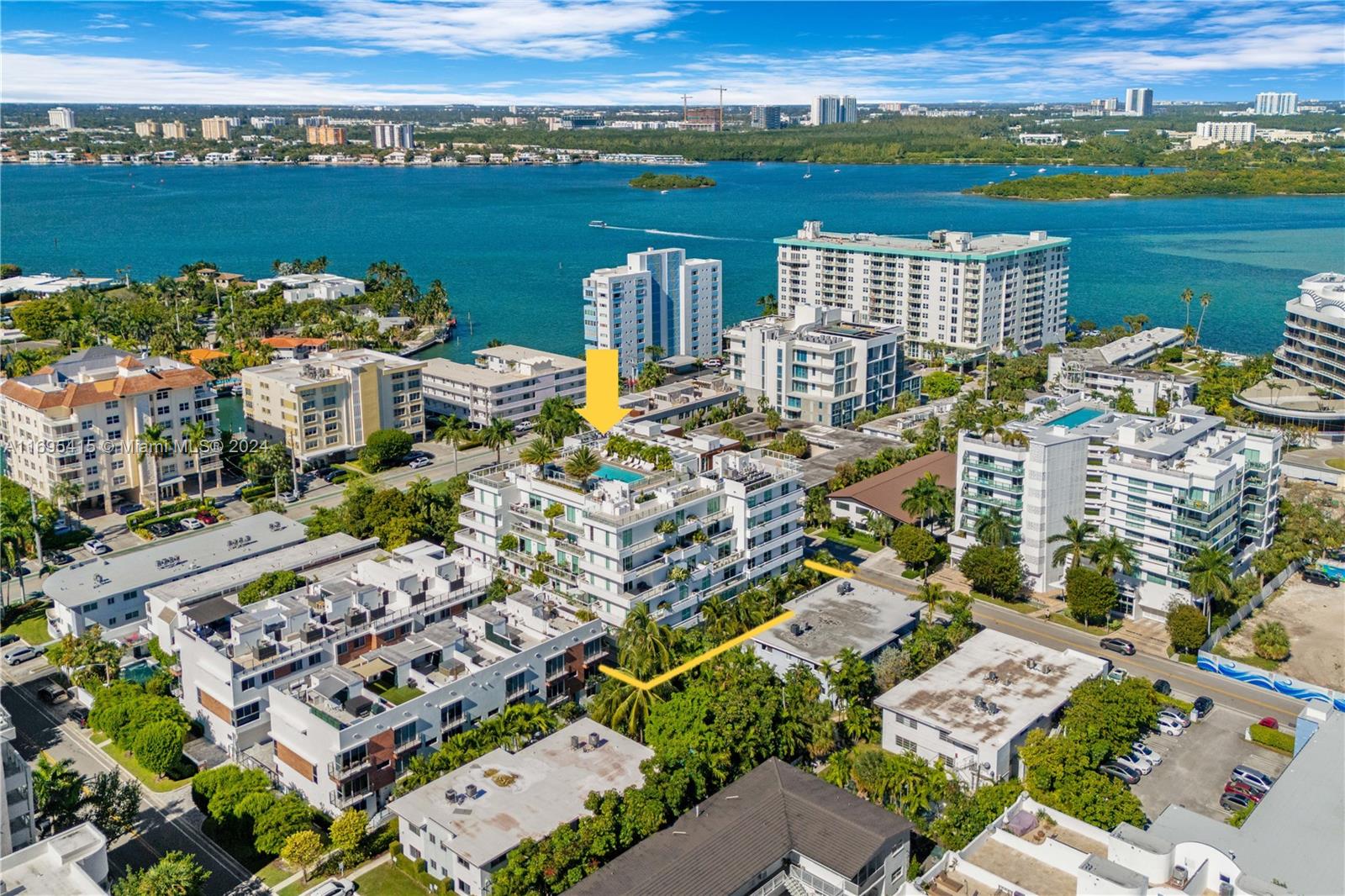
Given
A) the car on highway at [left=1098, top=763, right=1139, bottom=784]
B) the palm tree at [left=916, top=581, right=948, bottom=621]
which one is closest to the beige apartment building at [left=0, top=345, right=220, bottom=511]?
the palm tree at [left=916, top=581, right=948, bottom=621]

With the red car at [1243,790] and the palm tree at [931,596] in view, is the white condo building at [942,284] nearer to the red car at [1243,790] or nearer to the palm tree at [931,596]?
the palm tree at [931,596]

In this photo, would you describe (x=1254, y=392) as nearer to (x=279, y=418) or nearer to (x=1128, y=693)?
(x=1128, y=693)

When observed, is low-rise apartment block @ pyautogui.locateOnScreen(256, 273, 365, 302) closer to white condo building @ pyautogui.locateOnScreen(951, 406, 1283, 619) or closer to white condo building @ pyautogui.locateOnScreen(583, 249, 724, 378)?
white condo building @ pyautogui.locateOnScreen(583, 249, 724, 378)

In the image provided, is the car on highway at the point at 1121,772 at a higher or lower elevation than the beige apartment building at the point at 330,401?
lower

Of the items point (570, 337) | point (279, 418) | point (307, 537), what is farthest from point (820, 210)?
point (307, 537)

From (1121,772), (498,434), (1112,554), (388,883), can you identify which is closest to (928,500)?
(1112,554)

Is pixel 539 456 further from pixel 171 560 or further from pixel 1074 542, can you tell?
pixel 1074 542

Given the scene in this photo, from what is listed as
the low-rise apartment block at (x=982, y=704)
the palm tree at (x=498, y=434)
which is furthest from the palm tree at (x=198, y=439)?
the low-rise apartment block at (x=982, y=704)
